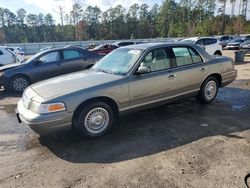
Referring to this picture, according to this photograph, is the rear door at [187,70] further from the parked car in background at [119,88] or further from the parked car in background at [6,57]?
the parked car in background at [6,57]

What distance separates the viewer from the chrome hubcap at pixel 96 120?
15.5 ft

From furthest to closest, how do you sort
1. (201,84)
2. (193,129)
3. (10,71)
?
(10,71) < (201,84) < (193,129)

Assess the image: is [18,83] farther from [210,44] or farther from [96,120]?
[210,44]

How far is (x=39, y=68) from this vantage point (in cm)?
945

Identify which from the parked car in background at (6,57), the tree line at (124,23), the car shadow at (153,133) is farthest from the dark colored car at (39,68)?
the tree line at (124,23)

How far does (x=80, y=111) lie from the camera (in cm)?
462

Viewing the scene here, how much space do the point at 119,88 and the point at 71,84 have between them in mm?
878

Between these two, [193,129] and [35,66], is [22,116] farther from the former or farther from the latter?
[35,66]

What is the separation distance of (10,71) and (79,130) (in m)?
5.79

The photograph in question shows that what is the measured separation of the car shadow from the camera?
4.24 metres

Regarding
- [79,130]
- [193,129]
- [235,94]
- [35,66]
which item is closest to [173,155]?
[193,129]

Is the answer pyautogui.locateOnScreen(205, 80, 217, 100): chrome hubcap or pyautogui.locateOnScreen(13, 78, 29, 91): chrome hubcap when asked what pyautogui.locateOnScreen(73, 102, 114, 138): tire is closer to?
pyautogui.locateOnScreen(205, 80, 217, 100): chrome hubcap

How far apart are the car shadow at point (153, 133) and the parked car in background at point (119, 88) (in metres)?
0.32

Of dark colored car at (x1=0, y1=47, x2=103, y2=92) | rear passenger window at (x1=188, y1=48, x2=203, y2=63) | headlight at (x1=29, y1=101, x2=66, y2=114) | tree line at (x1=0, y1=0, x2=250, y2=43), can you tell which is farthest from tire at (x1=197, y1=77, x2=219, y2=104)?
tree line at (x1=0, y1=0, x2=250, y2=43)
